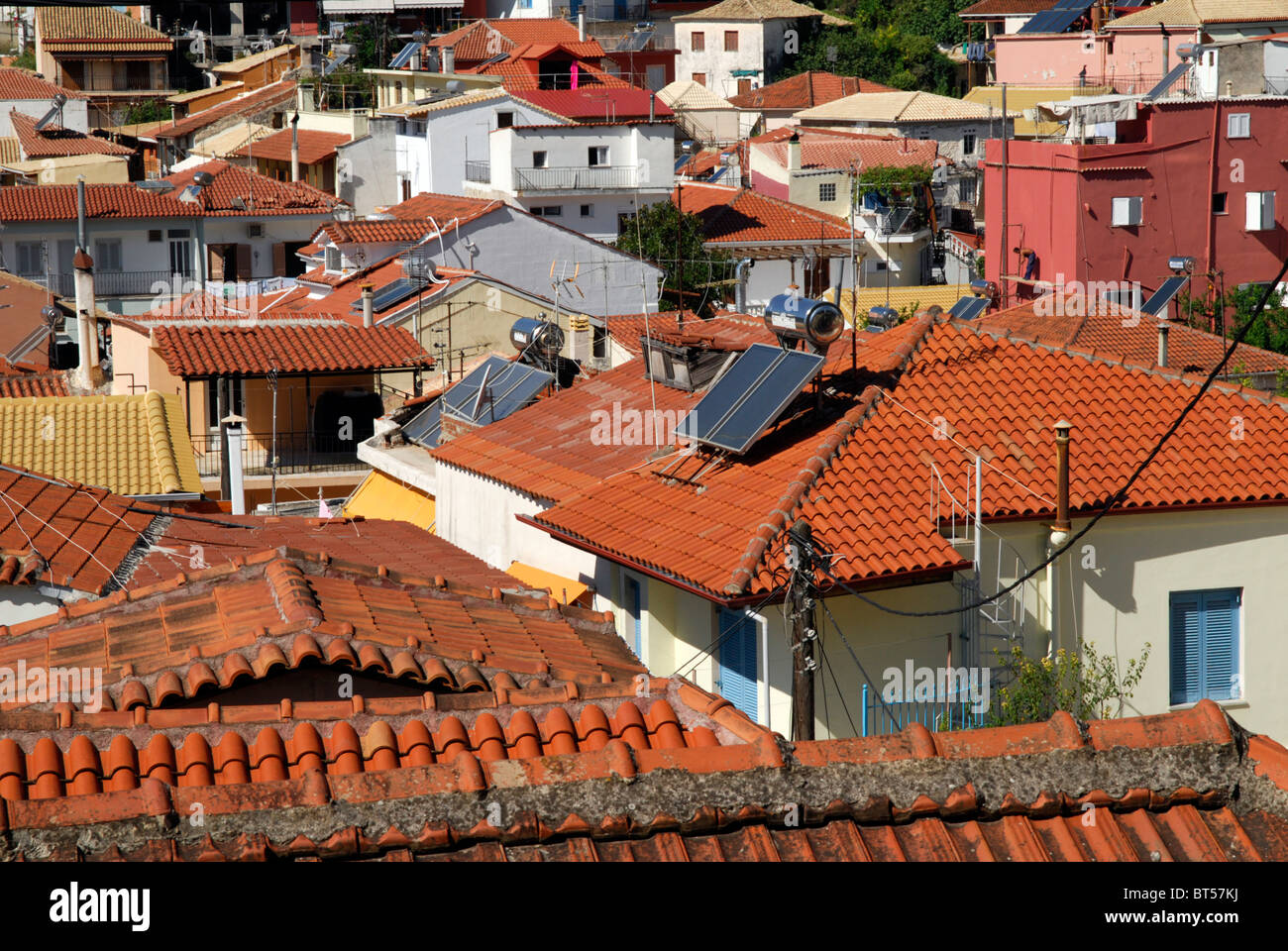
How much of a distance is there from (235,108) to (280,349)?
53217 millimetres

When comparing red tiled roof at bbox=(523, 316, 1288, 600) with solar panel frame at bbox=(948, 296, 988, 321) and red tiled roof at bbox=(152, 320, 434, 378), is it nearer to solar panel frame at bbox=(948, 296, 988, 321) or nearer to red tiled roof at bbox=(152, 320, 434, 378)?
solar panel frame at bbox=(948, 296, 988, 321)

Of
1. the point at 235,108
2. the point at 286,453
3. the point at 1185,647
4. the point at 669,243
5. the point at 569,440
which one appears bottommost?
the point at 286,453

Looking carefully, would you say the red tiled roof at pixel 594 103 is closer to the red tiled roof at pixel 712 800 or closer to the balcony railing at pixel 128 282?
the balcony railing at pixel 128 282

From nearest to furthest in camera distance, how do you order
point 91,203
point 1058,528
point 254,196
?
point 1058,528 < point 91,203 < point 254,196

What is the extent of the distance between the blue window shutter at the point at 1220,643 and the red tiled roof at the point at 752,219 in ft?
132

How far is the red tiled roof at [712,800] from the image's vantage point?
17.8 feet

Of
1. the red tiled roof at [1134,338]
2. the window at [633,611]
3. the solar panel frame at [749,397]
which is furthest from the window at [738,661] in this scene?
the red tiled roof at [1134,338]

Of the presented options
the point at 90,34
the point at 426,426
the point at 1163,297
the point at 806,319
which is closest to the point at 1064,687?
the point at 806,319

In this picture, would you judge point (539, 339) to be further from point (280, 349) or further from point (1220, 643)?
point (1220, 643)

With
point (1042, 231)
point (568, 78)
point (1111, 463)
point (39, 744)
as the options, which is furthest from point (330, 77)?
point (39, 744)

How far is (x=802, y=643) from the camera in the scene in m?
10.3

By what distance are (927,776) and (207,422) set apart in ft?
78.5

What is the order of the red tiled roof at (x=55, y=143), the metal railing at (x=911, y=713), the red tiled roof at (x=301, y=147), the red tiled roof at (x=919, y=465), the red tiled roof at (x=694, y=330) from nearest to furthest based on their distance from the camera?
the metal railing at (x=911, y=713)
the red tiled roof at (x=919, y=465)
the red tiled roof at (x=694, y=330)
the red tiled roof at (x=301, y=147)
the red tiled roof at (x=55, y=143)
